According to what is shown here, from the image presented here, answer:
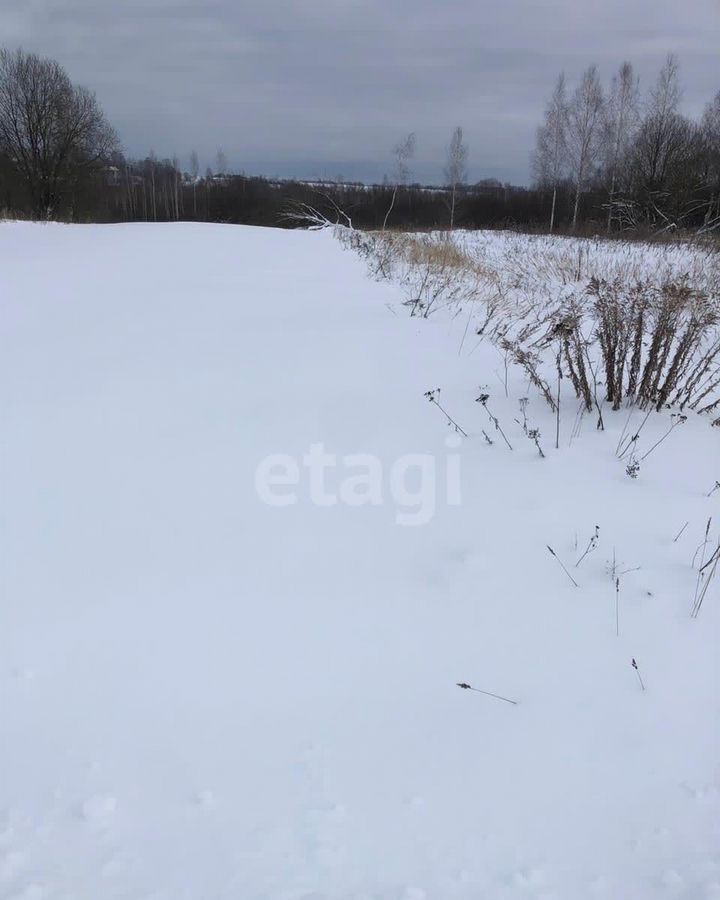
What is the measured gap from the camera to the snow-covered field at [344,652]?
1.20 m

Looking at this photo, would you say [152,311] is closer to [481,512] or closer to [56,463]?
[56,463]

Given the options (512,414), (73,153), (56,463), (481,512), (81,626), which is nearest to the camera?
(81,626)

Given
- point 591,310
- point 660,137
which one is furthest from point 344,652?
point 660,137

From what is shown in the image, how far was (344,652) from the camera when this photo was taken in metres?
1.70

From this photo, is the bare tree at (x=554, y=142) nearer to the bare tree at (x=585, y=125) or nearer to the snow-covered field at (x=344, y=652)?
the bare tree at (x=585, y=125)

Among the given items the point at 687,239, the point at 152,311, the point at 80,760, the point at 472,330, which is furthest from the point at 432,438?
the point at 687,239

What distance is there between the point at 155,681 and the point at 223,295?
5.20m

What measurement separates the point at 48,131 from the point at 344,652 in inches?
1204

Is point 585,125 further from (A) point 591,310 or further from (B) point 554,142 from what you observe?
(A) point 591,310

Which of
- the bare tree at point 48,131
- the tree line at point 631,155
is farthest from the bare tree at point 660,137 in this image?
the bare tree at point 48,131

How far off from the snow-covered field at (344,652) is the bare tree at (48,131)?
27830mm

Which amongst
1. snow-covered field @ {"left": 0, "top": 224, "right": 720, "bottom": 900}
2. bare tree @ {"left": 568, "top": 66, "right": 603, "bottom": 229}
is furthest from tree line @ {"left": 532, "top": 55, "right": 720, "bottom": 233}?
snow-covered field @ {"left": 0, "top": 224, "right": 720, "bottom": 900}

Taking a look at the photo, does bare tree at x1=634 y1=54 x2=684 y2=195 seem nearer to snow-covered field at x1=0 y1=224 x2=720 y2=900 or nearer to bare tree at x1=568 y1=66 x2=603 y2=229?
bare tree at x1=568 y1=66 x2=603 y2=229

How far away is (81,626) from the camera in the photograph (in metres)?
1.75
